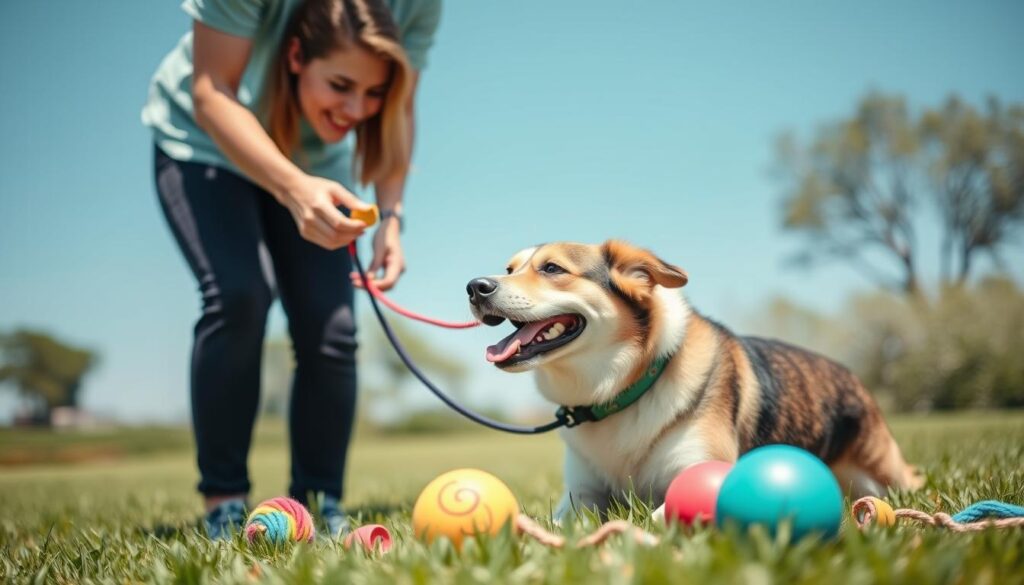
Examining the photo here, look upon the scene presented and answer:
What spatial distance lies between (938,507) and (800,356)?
0.90 meters

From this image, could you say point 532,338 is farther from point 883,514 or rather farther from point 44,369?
point 44,369

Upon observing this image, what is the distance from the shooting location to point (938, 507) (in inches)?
108

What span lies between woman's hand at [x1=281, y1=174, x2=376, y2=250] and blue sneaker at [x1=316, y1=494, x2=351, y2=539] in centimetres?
113

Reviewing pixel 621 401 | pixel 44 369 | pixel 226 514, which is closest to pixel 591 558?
pixel 621 401

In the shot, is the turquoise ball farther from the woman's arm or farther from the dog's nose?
the woman's arm

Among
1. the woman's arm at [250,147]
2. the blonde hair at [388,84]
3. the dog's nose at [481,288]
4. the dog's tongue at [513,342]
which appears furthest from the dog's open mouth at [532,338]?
the blonde hair at [388,84]

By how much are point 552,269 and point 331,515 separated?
1.54 m

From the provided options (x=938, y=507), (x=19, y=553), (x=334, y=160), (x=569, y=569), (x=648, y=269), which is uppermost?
(x=334, y=160)

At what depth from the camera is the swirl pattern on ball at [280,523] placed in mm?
2486

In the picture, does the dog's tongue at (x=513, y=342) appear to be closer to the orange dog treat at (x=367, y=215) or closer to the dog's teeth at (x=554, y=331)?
the dog's teeth at (x=554, y=331)

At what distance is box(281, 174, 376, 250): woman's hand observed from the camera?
2.78 meters

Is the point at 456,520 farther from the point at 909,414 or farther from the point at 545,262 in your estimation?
the point at 909,414

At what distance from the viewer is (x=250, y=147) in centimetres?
298

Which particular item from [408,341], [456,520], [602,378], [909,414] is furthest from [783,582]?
[408,341]
